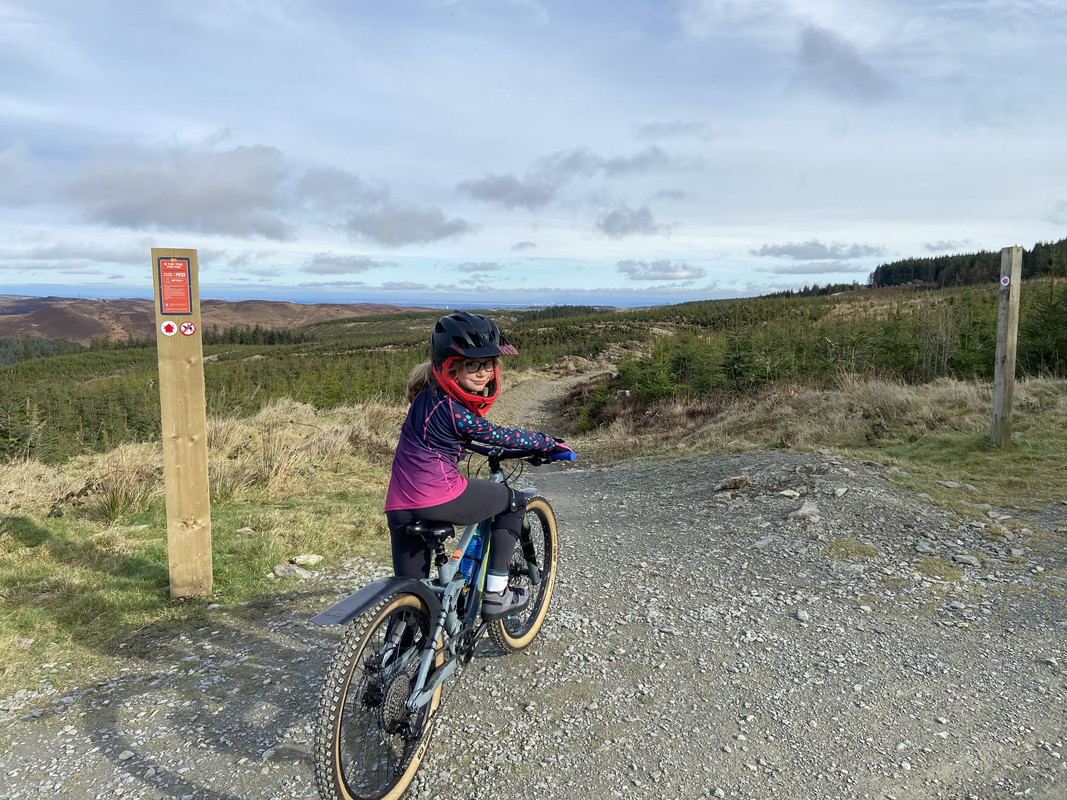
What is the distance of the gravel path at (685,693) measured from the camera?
272cm

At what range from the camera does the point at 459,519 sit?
293 cm

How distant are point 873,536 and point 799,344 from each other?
13.3m

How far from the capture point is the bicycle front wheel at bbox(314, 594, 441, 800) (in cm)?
218

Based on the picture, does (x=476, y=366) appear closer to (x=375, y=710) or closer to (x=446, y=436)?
(x=446, y=436)

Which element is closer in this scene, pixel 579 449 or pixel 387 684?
pixel 387 684

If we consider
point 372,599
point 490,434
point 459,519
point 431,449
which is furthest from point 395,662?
point 490,434

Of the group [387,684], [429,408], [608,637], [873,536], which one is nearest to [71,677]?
[387,684]

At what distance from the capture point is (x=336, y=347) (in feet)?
284

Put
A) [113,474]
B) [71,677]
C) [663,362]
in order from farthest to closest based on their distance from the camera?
[663,362]
[113,474]
[71,677]

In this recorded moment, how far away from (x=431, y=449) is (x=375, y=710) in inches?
42.4

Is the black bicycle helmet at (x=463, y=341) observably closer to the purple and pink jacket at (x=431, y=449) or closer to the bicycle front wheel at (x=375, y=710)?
the purple and pink jacket at (x=431, y=449)

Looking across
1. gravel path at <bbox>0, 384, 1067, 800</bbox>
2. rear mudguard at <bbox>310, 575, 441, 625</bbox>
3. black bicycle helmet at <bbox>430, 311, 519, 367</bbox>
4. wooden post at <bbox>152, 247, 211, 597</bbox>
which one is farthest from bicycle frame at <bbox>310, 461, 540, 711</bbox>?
wooden post at <bbox>152, 247, 211, 597</bbox>

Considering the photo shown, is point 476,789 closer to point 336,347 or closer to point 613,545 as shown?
point 613,545

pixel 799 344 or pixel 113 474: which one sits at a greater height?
pixel 799 344
